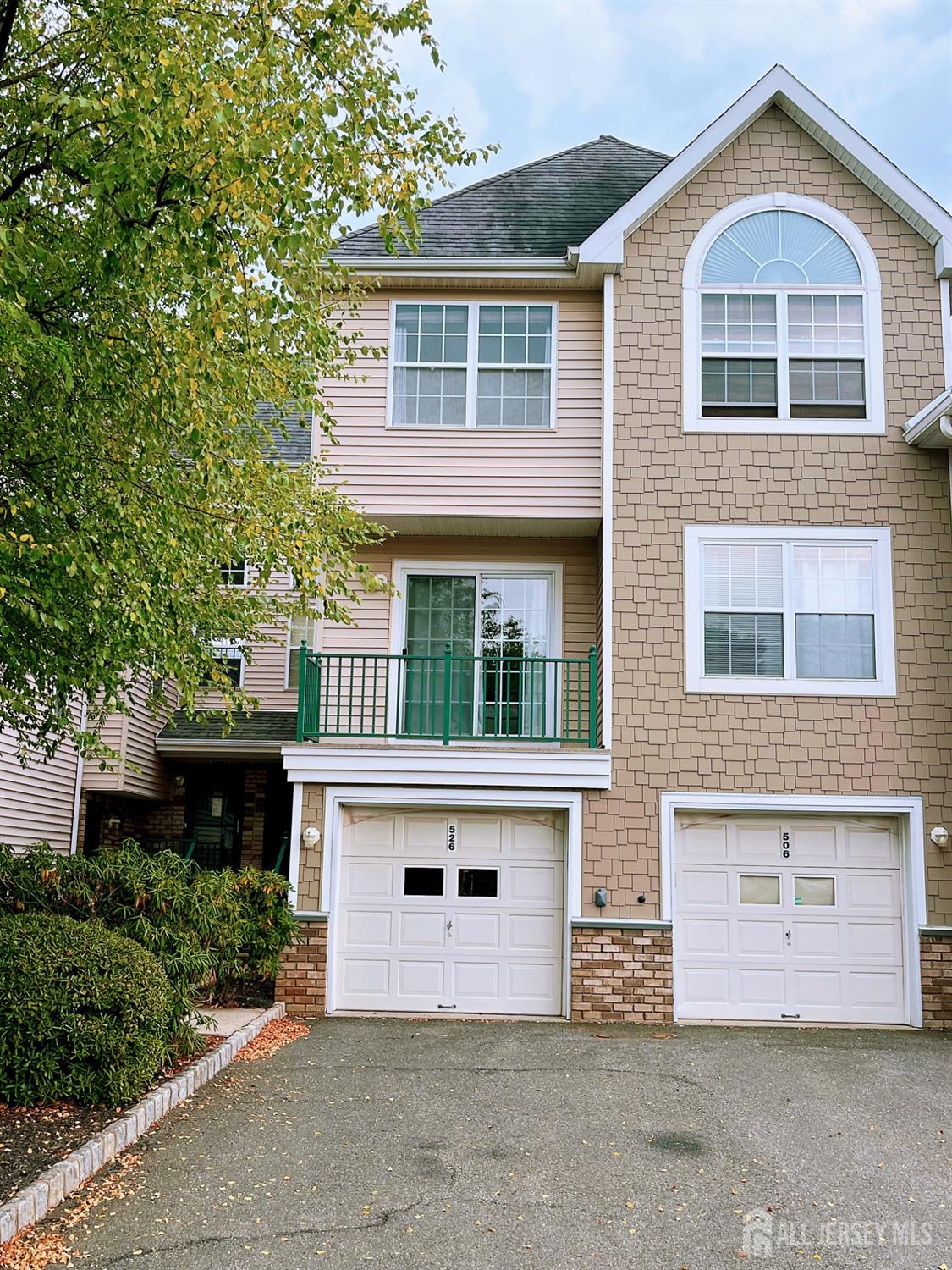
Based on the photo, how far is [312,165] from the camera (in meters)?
6.94

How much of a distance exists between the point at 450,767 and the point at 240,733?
213 inches

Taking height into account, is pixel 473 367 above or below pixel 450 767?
above

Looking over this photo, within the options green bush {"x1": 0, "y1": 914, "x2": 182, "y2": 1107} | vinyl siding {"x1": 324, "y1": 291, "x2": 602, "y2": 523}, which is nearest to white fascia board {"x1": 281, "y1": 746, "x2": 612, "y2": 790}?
vinyl siding {"x1": 324, "y1": 291, "x2": 602, "y2": 523}

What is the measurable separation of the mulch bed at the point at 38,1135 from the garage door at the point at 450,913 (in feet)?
16.5

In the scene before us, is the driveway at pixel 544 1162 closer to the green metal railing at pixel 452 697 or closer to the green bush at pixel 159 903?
the green bush at pixel 159 903

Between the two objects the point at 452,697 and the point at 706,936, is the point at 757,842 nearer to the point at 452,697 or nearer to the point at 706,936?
the point at 706,936

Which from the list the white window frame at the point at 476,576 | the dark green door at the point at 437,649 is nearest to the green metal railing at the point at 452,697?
the dark green door at the point at 437,649

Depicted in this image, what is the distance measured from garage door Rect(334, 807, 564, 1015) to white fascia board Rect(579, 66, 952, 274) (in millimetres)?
6448

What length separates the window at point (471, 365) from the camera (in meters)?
13.0

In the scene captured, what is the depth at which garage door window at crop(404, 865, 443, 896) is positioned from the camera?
40.1 feet

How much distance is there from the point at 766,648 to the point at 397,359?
5303mm

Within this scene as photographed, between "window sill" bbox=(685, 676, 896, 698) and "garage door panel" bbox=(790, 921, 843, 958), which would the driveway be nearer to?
"garage door panel" bbox=(790, 921, 843, 958)

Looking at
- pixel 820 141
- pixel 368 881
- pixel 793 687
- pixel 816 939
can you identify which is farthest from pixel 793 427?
pixel 368 881

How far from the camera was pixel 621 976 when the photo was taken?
37.9ft
